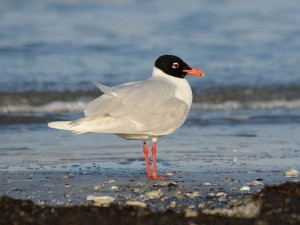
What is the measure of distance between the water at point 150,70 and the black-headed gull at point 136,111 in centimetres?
54

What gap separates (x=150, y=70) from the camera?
14.1m

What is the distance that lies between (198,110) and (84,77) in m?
2.64

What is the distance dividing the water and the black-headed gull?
21.3 inches

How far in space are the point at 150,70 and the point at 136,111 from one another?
21.7 ft

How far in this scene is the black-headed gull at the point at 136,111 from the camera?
7.39 meters

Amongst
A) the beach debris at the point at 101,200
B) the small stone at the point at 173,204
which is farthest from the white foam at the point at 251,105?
the small stone at the point at 173,204

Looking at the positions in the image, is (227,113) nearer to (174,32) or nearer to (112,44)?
(112,44)

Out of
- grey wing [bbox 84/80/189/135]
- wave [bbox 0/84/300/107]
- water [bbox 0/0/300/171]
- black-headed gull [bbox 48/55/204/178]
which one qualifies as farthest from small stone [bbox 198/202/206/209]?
wave [bbox 0/84/300/107]

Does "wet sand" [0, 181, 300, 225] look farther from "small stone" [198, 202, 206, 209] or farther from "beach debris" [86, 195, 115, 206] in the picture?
"beach debris" [86, 195, 115, 206]

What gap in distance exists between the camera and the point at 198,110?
38.8ft

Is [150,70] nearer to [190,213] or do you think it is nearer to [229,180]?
[229,180]

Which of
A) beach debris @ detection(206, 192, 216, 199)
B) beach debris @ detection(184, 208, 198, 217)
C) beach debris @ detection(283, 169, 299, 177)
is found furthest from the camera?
beach debris @ detection(283, 169, 299, 177)

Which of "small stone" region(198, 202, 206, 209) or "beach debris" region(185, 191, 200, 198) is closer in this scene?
"small stone" region(198, 202, 206, 209)

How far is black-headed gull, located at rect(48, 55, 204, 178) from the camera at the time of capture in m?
7.39
